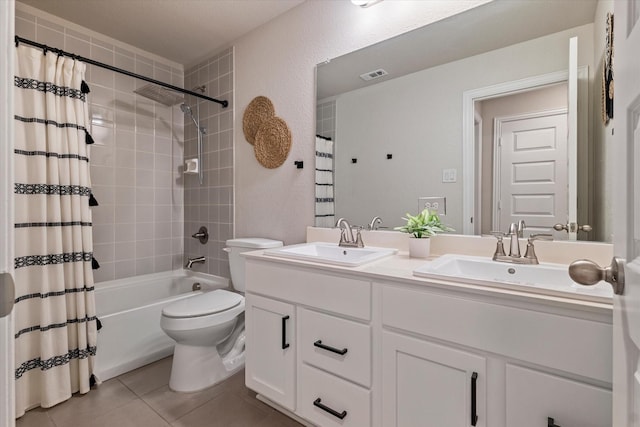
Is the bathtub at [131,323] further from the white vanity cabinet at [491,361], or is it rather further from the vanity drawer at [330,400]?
the white vanity cabinet at [491,361]

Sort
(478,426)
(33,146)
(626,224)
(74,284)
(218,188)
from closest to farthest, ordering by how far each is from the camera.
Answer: (626,224) < (478,426) < (33,146) < (74,284) < (218,188)

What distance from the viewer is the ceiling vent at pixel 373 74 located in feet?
5.55

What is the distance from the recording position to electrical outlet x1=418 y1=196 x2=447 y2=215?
4.90ft

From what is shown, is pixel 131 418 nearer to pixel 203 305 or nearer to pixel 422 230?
pixel 203 305

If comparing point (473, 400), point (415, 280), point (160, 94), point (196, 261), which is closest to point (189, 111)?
point (160, 94)

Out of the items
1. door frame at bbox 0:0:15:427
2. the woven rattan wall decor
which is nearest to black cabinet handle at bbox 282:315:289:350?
door frame at bbox 0:0:15:427

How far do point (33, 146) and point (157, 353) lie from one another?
4.85 feet

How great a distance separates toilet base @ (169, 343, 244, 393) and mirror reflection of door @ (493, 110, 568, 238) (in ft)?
5.78

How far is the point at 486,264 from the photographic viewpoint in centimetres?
122

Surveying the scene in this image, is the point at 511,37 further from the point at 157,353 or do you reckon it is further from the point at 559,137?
the point at 157,353

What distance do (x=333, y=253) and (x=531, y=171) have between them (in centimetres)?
101

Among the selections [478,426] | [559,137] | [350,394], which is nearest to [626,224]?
[478,426]

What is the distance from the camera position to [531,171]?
50.1 inches

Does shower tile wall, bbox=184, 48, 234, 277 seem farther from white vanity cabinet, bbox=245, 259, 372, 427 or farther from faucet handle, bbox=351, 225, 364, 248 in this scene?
faucet handle, bbox=351, 225, 364, 248
